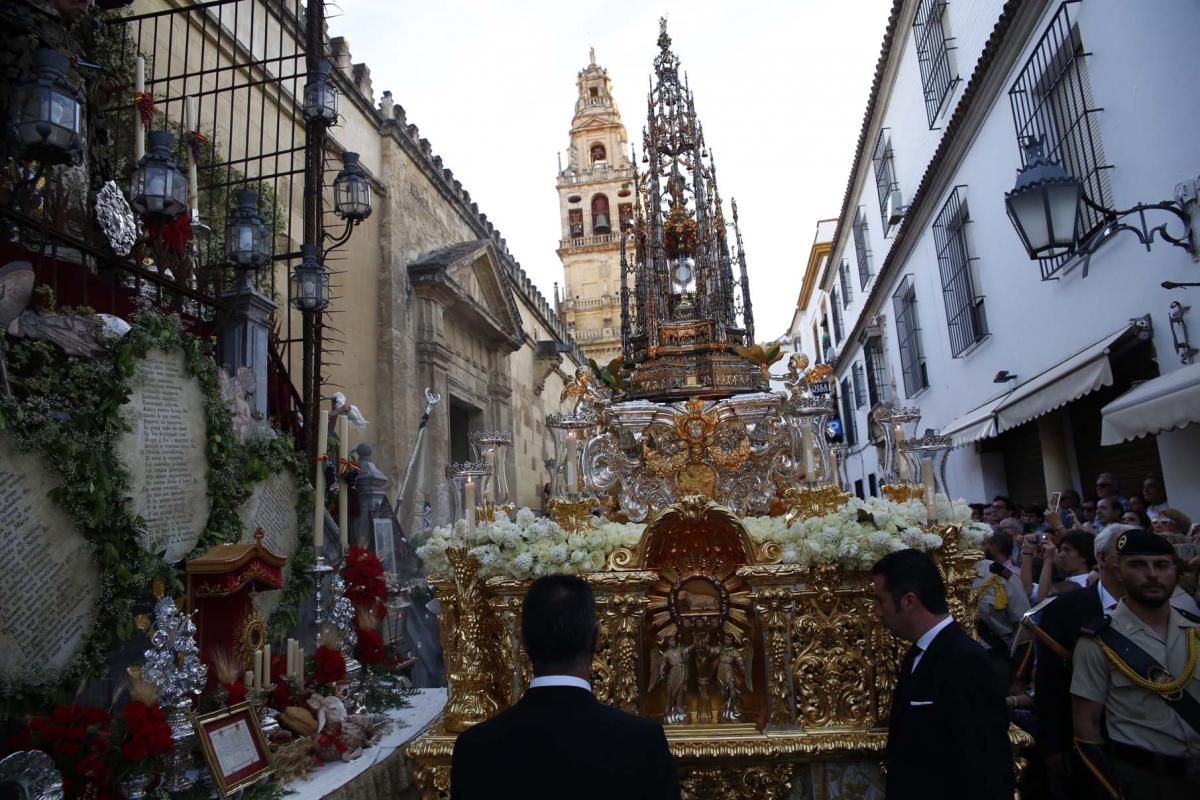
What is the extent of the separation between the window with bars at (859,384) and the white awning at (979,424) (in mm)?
8964

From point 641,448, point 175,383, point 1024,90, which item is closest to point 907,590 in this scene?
point 641,448

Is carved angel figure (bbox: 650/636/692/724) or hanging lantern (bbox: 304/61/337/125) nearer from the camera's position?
carved angel figure (bbox: 650/636/692/724)

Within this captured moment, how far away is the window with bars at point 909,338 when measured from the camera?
526 inches

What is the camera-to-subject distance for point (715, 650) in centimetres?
356

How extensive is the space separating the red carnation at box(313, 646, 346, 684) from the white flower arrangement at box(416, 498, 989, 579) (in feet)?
2.41

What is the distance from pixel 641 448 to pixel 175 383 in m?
2.76

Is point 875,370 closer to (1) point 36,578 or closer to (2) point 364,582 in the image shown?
(2) point 364,582

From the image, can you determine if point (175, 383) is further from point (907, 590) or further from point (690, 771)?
point (907, 590)

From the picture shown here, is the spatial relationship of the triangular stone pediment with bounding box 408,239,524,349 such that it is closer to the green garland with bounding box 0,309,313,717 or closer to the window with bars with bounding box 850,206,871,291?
the window with bars with bounding box 850,206,871,291

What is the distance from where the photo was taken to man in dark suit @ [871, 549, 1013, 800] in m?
2.22

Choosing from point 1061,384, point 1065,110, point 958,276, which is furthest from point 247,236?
point 958,276

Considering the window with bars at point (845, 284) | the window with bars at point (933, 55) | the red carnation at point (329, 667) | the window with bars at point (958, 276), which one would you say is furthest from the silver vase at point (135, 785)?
the window with bars at point (845, 284)

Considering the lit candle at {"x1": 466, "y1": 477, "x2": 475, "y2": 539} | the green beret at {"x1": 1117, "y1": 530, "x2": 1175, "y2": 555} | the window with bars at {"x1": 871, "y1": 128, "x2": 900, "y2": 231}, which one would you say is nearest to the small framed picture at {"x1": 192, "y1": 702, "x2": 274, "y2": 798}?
the lit candle at {"x1": 466, "y1": 477, "x2": 475, "y2": 539}

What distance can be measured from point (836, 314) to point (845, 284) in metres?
2.14
